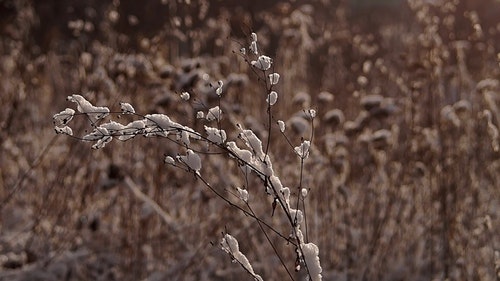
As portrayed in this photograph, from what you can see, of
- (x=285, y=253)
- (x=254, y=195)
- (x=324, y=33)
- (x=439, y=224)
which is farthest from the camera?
(x=324, y=33)

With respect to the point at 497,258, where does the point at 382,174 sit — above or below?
above

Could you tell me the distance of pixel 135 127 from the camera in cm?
135

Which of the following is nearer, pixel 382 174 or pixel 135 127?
pixel 135 127

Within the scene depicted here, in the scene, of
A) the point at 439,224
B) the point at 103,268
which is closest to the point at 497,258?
the point at 439,224

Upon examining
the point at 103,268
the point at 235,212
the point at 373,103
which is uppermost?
the point at 373,103

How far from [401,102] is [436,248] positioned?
31.5 inches

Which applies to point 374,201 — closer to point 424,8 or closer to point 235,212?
point 235,212

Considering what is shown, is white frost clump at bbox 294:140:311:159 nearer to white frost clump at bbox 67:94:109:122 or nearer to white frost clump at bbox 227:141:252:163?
white frost clump at bbox 227:141:252:163

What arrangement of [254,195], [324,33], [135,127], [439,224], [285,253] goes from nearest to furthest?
[135,127], [439,224], [285,253], [254,195], [324,33]

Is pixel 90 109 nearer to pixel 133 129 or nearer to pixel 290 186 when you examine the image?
pixel 133 129

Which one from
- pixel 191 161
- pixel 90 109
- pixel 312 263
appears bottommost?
pixel 312 263

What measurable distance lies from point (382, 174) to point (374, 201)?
0.15 m

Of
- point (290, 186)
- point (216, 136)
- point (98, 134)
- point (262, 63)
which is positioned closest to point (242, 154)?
point (216, 136)

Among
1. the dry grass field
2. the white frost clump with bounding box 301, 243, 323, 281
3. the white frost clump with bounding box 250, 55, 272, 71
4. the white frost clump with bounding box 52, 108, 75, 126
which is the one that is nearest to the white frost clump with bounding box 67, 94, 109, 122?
the white frost clump with bounding box 52, 108, 75, 126
